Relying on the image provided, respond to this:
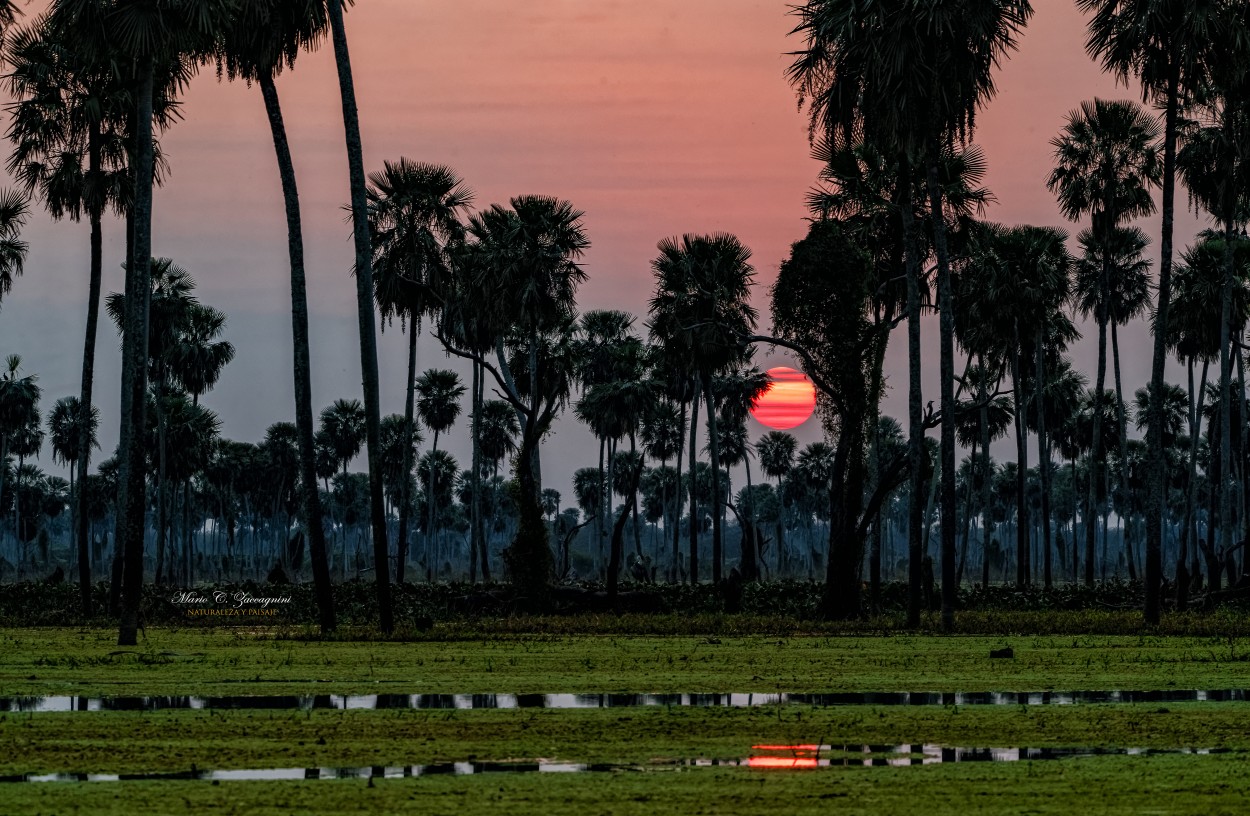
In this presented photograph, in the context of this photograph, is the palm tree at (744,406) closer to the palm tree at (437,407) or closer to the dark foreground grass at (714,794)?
the palm tree at (437,407)

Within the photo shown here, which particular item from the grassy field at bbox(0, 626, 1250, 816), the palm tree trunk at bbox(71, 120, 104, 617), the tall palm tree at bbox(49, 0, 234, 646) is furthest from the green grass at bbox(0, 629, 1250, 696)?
the palm tree trunk at bbox(71, 120, 104, 617)

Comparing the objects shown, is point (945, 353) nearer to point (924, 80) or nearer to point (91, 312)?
point (924, 80)

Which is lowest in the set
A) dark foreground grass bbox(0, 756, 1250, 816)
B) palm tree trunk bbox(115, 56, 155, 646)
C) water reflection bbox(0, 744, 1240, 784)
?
water reflection bbox(0, 744, 1240, 784)

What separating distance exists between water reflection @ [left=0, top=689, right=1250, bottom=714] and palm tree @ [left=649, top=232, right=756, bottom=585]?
27088mm

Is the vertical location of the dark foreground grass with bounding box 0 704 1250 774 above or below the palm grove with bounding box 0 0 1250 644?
below

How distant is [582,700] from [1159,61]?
2826cm

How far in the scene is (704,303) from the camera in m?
50.5

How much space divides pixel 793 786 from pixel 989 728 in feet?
14.0

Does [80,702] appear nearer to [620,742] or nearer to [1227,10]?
[620,742]

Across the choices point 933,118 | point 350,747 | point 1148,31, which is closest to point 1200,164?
point 1148,31

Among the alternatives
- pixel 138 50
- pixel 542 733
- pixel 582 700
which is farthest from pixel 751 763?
pixel 138 50

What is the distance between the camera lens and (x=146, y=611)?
41.9 metres

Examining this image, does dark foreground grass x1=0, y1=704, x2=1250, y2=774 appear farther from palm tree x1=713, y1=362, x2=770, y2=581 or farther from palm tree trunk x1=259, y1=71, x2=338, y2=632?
palm tree x1=713, y1=362, x2=770, y2=581

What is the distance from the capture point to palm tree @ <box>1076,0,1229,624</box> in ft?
122
